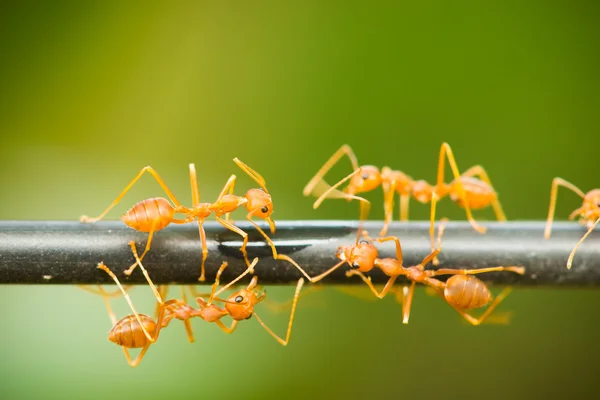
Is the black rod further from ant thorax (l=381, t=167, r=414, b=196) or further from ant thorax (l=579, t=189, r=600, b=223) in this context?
ant thorax (l=381, t=167, r=414, b=196)

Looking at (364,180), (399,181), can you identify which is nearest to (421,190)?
(399,181)

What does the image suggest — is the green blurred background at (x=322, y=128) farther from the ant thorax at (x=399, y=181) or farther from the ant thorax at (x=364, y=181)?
the ant thorax at (x=364, y=181)

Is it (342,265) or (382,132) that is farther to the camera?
(382,132)

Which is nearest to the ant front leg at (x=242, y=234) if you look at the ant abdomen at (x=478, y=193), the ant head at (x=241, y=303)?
the ant head at (x=241, y=303)

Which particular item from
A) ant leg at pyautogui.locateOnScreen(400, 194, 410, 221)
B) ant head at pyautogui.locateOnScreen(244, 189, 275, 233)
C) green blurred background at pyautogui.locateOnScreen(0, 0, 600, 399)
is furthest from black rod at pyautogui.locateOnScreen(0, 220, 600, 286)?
green blurred background at pyautogui.locateOnScreen(0, 0, 600, 399)

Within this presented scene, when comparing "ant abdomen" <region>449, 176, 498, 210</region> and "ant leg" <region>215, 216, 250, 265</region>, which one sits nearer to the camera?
"ant leg" <region>215, 216, 250, 265</region>

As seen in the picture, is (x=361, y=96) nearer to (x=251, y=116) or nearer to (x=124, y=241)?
(x=251, y=116)

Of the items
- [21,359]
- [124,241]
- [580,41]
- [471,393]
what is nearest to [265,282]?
[124,241]
